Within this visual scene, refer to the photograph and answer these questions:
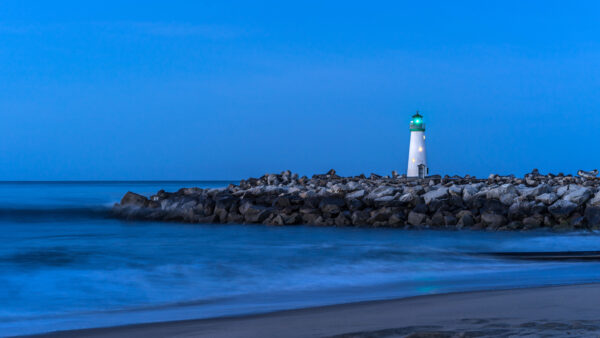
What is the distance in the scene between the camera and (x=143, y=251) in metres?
10.1

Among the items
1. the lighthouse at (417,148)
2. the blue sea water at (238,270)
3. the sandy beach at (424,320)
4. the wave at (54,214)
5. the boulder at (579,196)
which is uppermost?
the lighthouse at (417,148)

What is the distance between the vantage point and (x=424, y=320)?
3.90m

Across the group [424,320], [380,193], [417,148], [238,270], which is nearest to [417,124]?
[417,148]

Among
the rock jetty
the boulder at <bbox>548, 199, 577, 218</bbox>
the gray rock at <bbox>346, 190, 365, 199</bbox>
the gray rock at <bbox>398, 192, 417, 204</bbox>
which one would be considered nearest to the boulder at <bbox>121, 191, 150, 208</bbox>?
the rock jetty

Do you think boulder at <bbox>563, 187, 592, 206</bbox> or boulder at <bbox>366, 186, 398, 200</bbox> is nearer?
boulder at <bbox>563, 187, 592, 206</bbox>

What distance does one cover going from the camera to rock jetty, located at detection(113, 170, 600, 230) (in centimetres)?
1313

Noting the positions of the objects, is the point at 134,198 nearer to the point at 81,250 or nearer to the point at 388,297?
the point at 81,250

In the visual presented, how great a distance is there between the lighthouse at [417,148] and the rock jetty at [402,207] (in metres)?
9.71

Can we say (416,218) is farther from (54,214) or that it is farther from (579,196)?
(54,214)

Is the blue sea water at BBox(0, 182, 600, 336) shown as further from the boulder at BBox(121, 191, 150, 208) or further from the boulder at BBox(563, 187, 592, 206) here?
the boulder at BBox(121, 191, 150, 208)

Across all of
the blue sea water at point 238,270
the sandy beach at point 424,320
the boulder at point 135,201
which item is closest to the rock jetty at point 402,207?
the blue sea water at point 238,270

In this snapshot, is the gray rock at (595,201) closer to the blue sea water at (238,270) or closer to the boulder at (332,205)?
the blue sea water at (238,270)

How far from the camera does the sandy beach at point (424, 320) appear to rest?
135 inches

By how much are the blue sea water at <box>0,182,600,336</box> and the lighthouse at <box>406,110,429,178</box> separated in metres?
13.7
